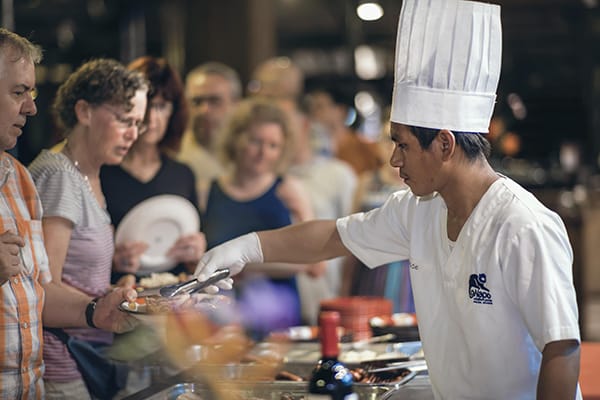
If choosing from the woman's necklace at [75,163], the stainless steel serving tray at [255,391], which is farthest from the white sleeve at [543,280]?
the woman's necklace at [75,163]

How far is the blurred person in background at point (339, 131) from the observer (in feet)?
23.3

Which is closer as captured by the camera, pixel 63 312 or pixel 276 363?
pixel 63 312

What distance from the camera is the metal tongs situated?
2.13 m

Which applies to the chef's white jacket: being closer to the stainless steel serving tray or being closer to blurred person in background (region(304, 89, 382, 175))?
the stainless steel serving tray

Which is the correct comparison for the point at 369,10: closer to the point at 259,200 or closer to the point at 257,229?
the point at 259,200

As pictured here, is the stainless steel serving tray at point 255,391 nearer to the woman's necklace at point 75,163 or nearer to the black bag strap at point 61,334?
the black bag strap at point 61,334

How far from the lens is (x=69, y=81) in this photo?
2.48 meters

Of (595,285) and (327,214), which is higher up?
(327,214)

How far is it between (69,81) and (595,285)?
8.10 metres

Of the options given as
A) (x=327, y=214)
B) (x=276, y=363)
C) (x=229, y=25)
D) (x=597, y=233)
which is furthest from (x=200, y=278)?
(x=597, y=233)

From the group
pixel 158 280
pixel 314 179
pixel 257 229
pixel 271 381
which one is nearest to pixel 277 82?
pixel 314 179

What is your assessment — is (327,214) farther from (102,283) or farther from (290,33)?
(290,33)

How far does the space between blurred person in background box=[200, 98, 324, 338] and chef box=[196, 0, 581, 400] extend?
61.7 inches

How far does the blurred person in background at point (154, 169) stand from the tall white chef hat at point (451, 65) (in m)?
0.96
